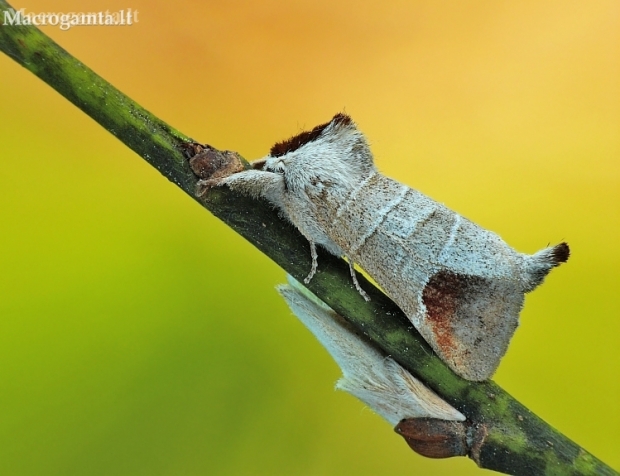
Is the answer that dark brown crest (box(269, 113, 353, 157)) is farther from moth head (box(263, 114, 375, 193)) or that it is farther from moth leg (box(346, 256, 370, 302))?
moth leg (box(346, 256, 370, 302))

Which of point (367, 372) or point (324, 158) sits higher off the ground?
point (324, 158)

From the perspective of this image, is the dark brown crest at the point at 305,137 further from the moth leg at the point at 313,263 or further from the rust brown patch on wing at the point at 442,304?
the rust brown patch on wing at the point at 442,304

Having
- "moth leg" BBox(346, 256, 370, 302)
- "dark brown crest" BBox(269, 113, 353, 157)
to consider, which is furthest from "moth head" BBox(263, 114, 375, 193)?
"moth leg" BBox(346, 256, 370, 302)

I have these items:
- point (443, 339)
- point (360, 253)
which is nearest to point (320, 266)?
point (360, 253)

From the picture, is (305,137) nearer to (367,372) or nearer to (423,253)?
(423,253)

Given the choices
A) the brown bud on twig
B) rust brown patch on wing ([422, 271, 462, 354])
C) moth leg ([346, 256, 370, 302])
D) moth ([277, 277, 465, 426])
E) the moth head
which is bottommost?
moth ([277, 277, 465, 426])

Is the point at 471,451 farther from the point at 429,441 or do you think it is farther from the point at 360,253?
the point at 360,253

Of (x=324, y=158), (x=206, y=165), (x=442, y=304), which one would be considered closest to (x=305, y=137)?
(x=324, y=158)
